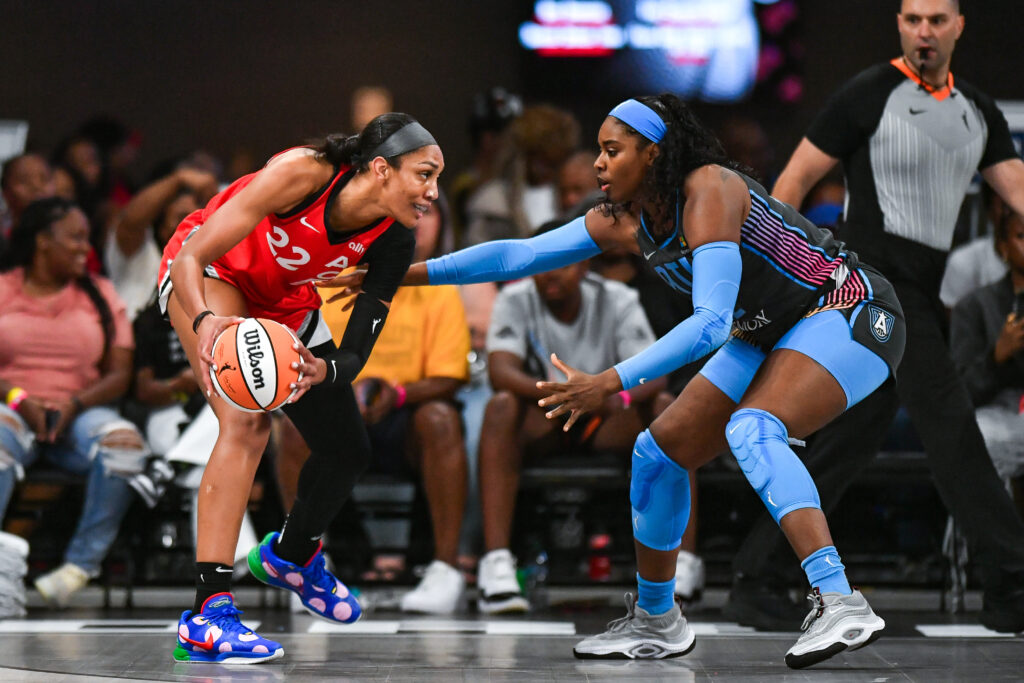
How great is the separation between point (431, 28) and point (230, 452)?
582 cm

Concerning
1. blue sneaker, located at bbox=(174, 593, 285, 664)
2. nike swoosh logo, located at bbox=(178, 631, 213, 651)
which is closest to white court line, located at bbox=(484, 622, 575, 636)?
blue sneaker, located at bbox=(174, 593, 285, 664)

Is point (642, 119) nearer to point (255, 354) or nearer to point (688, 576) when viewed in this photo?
point (255, 354)

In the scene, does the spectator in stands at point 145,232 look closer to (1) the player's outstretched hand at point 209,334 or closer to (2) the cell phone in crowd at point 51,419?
(2) the cell phone in crowd at point 51,419

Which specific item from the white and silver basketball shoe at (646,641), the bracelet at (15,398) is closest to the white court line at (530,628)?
the white and silver basketball shoe at (646,641)

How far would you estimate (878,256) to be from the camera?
4.46 meters

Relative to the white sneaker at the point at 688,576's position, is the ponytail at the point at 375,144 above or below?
above

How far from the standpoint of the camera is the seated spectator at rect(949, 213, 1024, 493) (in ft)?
16.9

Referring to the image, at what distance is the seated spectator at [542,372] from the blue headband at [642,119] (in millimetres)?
1660

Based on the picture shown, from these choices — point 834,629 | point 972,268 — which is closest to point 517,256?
point 834,629

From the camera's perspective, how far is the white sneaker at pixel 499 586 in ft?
16.4

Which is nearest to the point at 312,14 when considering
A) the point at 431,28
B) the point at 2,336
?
the point at 431,28

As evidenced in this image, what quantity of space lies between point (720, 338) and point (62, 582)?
3.03m

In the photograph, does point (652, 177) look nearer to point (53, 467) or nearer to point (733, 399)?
point (733, 399)

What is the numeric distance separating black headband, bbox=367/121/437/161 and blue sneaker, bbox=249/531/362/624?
1.27 m
